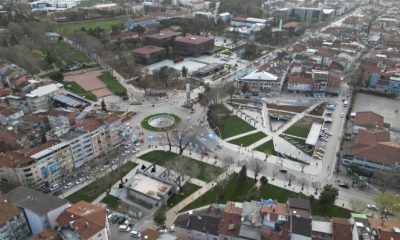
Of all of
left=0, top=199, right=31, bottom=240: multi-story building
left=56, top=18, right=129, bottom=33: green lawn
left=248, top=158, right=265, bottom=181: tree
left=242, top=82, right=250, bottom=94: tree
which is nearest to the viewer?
left=0, top=199, right=31, bottom=240: multi-story building

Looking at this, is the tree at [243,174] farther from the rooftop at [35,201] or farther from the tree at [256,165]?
the rooftop at [35,201]

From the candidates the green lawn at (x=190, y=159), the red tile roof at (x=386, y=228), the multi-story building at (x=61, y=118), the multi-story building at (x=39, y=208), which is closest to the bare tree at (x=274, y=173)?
the green lawn at (x=190, y=159)

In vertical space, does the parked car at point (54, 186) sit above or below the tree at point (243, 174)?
below

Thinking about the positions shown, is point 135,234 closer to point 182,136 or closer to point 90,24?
point 182,136

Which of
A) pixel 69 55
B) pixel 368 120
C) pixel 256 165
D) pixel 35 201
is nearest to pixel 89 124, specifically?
pixel 35 201

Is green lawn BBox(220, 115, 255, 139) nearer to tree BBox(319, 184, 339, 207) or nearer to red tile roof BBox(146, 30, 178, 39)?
tree BBox(319, 184, 339, 207)

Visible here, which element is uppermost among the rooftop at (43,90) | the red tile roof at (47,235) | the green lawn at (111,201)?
the rooftop at (43,90)

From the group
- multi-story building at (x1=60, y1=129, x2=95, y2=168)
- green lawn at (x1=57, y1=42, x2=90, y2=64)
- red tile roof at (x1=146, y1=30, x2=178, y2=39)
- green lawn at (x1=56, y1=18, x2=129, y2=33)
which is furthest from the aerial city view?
green lawn at (x1=56, y1=18, x2=129, y2=33)
